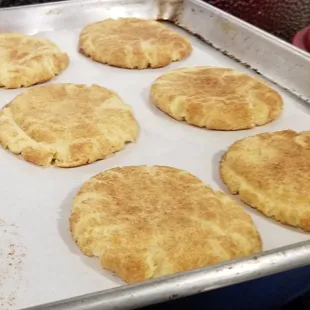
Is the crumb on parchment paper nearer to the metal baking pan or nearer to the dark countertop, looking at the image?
the metal baking pan

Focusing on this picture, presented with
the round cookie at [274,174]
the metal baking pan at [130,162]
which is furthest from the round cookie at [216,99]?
the round cookie at [274,174]

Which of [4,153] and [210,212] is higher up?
[210,212]

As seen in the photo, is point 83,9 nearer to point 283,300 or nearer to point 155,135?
point 155,135

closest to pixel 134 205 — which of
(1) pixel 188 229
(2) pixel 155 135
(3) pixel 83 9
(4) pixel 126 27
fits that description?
(1) pixel 188 229

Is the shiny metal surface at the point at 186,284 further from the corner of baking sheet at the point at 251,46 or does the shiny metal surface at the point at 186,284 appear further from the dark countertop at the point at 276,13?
the dark countertop at the point at 276,13

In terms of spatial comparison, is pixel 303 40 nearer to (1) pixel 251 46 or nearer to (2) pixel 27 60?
(1) pixel 251 46
